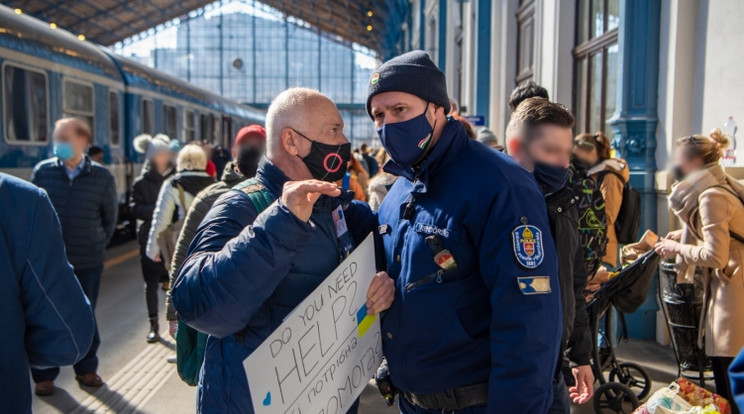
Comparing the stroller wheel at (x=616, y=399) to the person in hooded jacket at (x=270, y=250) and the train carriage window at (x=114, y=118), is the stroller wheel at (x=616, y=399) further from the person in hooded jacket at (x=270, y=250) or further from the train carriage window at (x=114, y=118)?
the train carriage window at (x=114, y=118)

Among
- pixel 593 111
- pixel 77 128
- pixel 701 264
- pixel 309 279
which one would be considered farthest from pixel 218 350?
pixel 593 111

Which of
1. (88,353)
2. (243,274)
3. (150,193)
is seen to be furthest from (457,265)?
(150,193)

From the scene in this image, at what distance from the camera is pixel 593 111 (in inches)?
342

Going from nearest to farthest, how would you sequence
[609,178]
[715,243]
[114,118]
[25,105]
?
[715,243], [609,178], [25,105], [114,118]

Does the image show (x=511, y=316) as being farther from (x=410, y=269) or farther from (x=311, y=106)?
(x=311, y=106)

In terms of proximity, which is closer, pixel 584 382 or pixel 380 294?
pixel 380 294

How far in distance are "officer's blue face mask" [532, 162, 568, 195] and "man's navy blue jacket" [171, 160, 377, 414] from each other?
0.79m

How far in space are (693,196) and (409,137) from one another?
2647 mm

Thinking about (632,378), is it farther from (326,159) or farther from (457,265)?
(326,159)

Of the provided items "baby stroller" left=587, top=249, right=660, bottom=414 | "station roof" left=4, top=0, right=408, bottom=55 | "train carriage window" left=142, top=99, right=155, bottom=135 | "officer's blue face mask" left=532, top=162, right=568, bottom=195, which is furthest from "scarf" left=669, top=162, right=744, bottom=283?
"station roof" left=4, top=0, right=408, bottom=55

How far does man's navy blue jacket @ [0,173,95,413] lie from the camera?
2193mm

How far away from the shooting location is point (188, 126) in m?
17.8

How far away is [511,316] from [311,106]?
0.93 m

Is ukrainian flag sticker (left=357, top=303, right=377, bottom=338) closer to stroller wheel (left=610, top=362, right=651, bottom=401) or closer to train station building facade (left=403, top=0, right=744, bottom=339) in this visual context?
stroller wheel (left=610, top=362, right=651, bottom=401)
